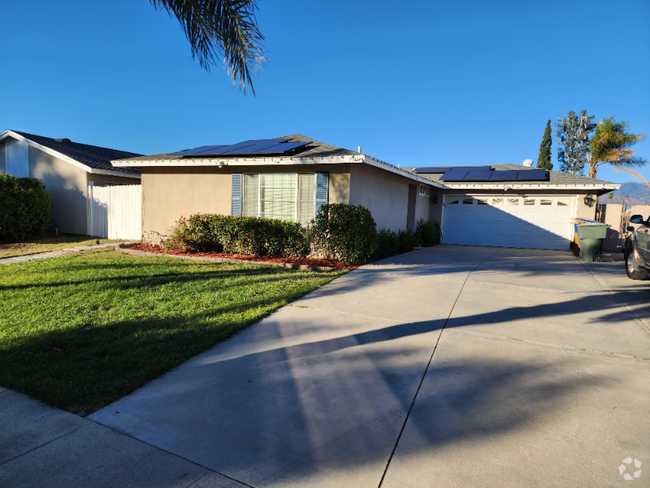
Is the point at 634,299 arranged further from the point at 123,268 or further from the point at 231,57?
the point at 123,268

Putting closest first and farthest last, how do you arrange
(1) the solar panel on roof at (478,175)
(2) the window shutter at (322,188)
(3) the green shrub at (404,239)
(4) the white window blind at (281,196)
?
1. (2) the window shutter at (322,188)
2. (4) the white window blind at (281,196)
3. (3) the green shrub at (404,239)
4. (1) the solar panel on roof at (478,175)

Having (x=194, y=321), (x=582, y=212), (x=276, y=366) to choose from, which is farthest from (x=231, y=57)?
(x=582, y=212)

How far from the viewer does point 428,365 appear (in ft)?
12.2

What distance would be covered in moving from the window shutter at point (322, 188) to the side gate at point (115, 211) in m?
7.25

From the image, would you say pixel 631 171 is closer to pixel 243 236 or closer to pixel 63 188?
pixel 243 236

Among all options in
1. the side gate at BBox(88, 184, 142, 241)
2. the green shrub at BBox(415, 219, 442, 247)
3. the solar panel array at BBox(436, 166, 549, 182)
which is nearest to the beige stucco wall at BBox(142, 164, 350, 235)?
the side gate at BBox(88, 184, 142, 241)

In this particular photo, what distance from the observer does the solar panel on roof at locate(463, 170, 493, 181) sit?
1627cm

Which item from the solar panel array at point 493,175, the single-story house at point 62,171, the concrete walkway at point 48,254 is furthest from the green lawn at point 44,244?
the solar panel array at point 493,175

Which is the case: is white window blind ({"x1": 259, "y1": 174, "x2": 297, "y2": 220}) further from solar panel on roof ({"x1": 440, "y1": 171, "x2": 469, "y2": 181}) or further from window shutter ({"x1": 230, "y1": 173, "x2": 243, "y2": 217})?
solar panel on roof ({"x1": 440, "y1": 171, "x2": 469, "y2": 181})

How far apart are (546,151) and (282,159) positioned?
110ft

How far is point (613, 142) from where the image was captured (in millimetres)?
26422

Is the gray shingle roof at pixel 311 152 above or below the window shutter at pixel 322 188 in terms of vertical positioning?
above

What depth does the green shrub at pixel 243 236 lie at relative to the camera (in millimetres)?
9969

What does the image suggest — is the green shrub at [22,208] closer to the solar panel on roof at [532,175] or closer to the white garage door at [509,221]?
the white garage door at [509,221]
